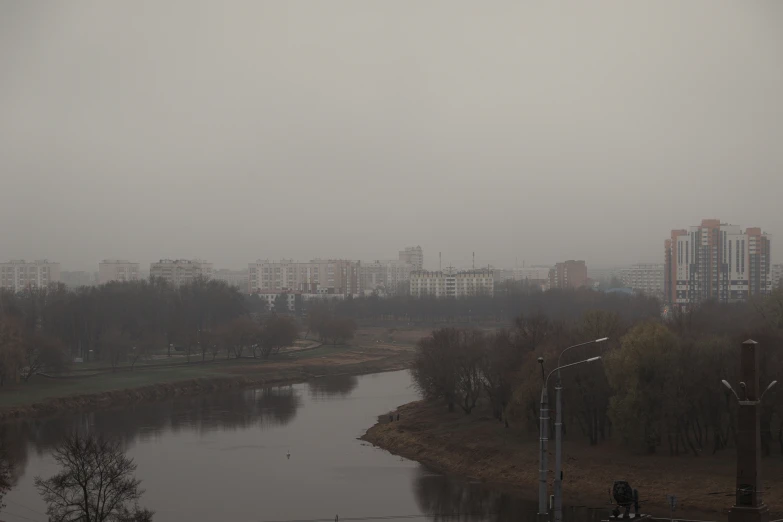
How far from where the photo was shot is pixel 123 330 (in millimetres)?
70188

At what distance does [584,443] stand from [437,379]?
402 inches

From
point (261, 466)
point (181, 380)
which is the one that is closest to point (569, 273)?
point (181, 380)

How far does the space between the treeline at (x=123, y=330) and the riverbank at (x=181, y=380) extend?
1.92m

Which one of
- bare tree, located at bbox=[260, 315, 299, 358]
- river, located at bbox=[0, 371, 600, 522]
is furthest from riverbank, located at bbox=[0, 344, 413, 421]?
river, located at bbox=[0, 371, 600, 522]

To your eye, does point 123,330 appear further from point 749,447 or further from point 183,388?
point 749,447

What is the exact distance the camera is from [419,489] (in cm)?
2748

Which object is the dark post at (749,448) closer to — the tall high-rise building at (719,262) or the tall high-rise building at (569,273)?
the tall high-rise building at (719,262)

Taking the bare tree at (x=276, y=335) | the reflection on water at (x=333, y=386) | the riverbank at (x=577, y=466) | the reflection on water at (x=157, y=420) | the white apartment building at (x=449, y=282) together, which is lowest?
the reflection on water at (x=333, y=386)

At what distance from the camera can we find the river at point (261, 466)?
24.8 metres

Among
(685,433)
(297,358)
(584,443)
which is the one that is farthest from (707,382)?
(297,358)

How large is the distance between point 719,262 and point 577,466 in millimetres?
89126

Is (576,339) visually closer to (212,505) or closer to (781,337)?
(781,337)

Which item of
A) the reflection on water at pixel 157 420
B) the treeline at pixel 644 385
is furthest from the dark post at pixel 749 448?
the reflection on water at pixel 157 420

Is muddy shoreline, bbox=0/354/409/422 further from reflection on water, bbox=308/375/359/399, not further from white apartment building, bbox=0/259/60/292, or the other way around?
white apartment building, bbox=0/259/60/292
